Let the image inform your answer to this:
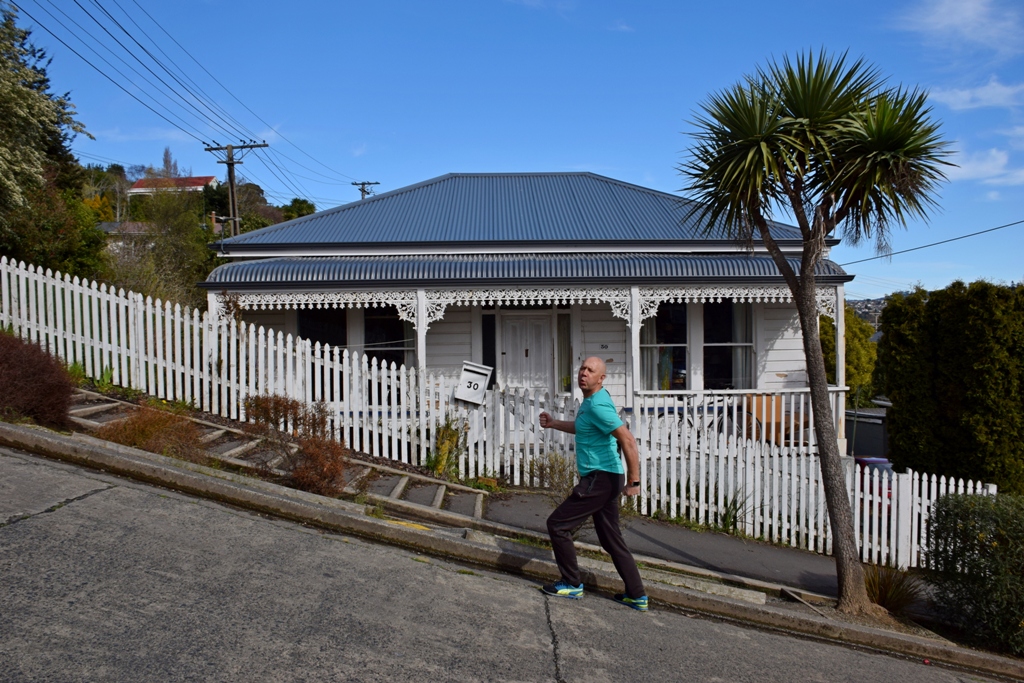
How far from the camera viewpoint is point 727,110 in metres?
6.47

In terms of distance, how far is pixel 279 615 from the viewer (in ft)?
14.3

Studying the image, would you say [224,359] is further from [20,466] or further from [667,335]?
[667,335]

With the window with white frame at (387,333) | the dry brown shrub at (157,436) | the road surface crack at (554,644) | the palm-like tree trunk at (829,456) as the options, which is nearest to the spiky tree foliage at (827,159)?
the palm-like tree trunk at (829,456)

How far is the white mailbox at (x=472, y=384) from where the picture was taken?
10109 mm

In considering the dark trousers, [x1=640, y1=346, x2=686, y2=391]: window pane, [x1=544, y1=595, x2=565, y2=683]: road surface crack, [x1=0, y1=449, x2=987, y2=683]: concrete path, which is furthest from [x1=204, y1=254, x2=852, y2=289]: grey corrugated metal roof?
[x1=544, y1=595, x2=565, y2=683]: road surface crack

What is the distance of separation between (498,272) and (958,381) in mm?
6890

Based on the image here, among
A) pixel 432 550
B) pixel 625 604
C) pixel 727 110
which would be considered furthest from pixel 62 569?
pixel 727 110

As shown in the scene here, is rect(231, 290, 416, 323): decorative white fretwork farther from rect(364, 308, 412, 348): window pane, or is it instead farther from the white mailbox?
the white mailbox

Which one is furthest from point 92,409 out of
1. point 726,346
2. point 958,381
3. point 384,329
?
point 958,381

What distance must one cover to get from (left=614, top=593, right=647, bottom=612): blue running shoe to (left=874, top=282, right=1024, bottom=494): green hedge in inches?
270

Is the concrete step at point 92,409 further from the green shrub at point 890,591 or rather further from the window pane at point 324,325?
the green shrub at point 890,591

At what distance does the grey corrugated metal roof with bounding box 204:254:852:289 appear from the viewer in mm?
12242

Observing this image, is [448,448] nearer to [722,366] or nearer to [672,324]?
[672,324]

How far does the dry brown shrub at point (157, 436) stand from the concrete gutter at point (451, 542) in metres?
0.45
